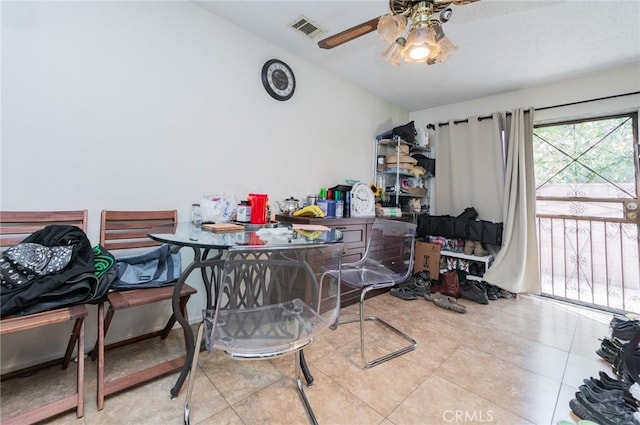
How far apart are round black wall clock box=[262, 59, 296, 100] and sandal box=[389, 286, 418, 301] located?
2267 mm

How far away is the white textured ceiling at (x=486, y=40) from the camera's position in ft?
5.92

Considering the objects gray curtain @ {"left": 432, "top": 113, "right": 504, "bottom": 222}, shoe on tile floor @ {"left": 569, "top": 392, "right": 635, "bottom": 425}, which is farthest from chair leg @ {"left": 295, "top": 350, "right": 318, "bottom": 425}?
gray curtain @ {"left": 432, "top": 113, "right": 504, "bottom": 222}

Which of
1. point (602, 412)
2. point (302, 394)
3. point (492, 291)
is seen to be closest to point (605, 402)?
point (602, 412)

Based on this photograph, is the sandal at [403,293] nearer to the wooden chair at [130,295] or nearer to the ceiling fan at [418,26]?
the wooden chair at [130,295]

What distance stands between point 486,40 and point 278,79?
1.79 meters

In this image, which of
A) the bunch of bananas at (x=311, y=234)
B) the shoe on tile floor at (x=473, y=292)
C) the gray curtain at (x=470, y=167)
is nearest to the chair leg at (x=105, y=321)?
the bunch of bananas at (x=311, y=234)

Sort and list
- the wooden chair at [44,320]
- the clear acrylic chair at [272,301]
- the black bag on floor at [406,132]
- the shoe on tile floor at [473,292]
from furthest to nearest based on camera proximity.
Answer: the black bag on floor at [406,132] → the shoe on tile floor at [473,292] → the wooden chair at [44,320] → the clear acrylic chair at [272,301]

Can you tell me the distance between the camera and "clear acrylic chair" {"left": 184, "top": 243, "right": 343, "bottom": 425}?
896 millimetres

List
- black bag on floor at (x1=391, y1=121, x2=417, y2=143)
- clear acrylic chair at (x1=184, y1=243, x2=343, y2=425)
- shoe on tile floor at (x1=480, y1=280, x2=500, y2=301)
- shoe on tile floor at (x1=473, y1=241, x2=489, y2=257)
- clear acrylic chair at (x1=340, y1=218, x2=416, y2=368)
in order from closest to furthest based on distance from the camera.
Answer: clear acrylic chair at (x1=184, y1=243, x2=343, y2=425) → clear acrylic chair at (x1=340, y1=218, x2=416, y2=368) → shoe on tile floor at (x1=480, y1=280, x2=500, y2=301) → shoe on tile floor at (x1=473, y1=241, x2=489, y2=257) → black bag on floor at (x1=391, y1=121, x2=417, y2=143)

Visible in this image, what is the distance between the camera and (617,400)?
1.22m

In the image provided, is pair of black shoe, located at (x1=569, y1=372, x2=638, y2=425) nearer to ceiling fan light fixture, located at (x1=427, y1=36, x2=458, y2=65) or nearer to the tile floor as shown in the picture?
the tile floor

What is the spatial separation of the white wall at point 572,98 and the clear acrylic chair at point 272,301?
2.91 m

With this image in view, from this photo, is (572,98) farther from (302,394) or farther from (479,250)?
(302,394)

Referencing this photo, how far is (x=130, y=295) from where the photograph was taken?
1.34m
